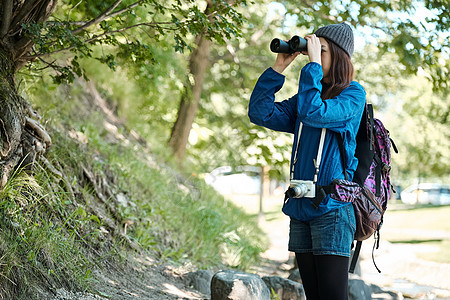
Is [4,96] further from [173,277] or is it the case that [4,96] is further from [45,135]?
[173,277]

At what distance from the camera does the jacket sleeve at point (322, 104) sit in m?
2.36

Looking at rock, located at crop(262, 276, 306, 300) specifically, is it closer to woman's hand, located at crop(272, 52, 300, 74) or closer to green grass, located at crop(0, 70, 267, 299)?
green grass, located at crop(0, 70, 267, 299)

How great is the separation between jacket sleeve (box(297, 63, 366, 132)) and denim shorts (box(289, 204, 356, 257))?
419 millimetres

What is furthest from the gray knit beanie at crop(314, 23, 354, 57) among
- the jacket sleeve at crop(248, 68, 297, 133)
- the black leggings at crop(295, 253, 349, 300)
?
the black leggings at crop(295, 253, 349, 300)

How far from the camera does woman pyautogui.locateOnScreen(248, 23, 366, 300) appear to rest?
7.73 feet

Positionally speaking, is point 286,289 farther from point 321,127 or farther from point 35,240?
point 321,127

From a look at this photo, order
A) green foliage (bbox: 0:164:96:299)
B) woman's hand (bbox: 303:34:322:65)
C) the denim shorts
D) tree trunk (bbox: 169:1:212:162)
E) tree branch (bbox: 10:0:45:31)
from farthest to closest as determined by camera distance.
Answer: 1. tree trunk (bbox: 169:1:212:162)
2. tree branch (bbox: 10:0:45:31)
3. green foliage (bbox: 0:164:96:299)
4. woman's hand (bbox: 303:34:322:65)
5. the denim shorts

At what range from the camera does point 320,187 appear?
2391mm

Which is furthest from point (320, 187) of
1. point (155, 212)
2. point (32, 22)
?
point (155, 212)

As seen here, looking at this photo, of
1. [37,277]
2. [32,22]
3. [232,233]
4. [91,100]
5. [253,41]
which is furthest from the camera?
[253,41]

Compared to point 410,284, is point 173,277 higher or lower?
higher

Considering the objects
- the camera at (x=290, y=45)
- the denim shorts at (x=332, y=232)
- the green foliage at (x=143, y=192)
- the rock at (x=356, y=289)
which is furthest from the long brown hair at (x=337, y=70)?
the rock at (x=356, y=289)

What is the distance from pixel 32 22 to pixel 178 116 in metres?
6.90

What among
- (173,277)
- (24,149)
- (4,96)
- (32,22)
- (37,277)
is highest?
(32,22)
